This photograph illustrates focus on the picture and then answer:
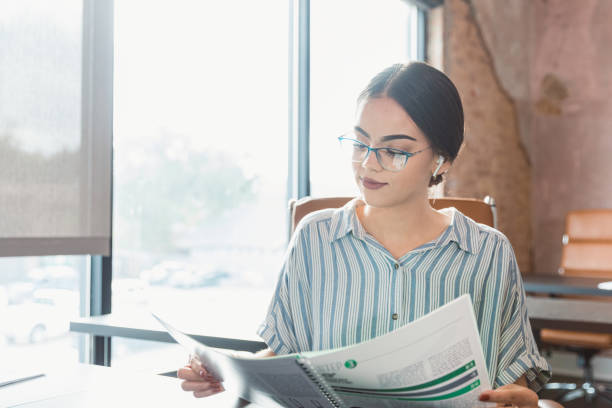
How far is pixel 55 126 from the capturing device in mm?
1544

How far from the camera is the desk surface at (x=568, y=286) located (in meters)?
2.37

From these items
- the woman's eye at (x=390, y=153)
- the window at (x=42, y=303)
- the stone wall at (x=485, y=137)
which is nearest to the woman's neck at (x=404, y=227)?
the woman's eye at (x=390, y=153)

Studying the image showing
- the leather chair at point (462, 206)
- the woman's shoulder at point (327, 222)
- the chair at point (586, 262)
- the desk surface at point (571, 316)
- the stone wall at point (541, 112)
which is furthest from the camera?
the stone wall at point (541, 112)

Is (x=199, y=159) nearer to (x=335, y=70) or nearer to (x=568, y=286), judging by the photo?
(x=335, y=70)

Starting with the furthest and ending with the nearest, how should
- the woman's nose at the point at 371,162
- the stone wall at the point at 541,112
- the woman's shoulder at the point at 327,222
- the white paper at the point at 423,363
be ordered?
the stone wall at the point at 541,112 → the woman's shoulder at the point at 327,222 → the woman's nose at the point at 371,162 → the white paper at the point at 423,363

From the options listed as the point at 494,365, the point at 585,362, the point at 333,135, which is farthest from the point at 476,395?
the point at 585,362

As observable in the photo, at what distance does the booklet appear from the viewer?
0.68 m

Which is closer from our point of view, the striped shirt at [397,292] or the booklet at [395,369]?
the booklet at [395,369]

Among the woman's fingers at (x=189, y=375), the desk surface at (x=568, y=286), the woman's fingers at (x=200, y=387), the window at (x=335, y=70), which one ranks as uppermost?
the window at (x=335, y=70)

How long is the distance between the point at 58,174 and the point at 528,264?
3640 mm

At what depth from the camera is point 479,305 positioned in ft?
3.45

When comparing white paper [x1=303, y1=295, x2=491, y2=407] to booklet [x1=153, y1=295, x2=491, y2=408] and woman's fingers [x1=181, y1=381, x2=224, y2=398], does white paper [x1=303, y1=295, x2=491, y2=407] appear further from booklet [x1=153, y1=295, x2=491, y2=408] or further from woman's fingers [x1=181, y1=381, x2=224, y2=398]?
woman's fingers [x1=181, y1=381, x2=224, y2=398]

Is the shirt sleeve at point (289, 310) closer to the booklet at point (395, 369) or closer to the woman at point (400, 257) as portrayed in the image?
the woman at point (400, 257)

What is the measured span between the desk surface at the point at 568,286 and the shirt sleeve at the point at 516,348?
4.79 ft
